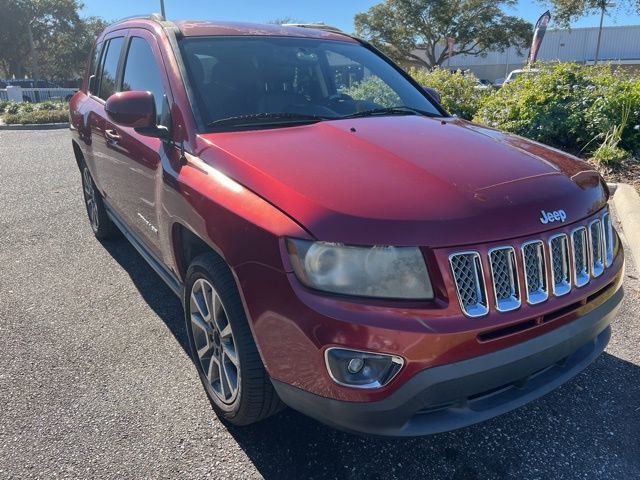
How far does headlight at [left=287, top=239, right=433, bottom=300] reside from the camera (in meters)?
1.84

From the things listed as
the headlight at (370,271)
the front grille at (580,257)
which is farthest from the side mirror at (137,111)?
the front grille at (580,257)

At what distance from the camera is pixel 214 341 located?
2518mm

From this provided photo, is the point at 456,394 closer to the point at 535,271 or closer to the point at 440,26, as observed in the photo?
the point at 535,271

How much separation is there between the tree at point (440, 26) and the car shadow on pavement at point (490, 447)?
40.0 m

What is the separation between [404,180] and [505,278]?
532 mm

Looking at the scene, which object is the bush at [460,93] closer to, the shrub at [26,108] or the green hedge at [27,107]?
the green hedge at [27,107]

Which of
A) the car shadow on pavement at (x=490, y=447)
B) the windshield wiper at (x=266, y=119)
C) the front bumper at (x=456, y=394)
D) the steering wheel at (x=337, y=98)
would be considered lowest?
the car shadow on pavement at (x=490, y=447)

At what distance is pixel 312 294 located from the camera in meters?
1.83

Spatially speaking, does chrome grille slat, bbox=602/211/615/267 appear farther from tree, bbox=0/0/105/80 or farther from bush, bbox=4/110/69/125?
tree, bbox=0/0/105/80

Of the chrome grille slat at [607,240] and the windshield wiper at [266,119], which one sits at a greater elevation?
the windshield wiper at [266,119]

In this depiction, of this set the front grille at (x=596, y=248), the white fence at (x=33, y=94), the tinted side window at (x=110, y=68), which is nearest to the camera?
the front grille at (x=596, y=248)

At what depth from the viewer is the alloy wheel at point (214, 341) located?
2.35m

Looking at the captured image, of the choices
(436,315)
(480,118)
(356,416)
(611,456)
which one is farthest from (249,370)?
(480,118)

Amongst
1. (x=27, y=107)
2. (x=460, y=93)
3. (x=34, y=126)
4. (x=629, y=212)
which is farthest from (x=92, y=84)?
(x=27, y=107)
